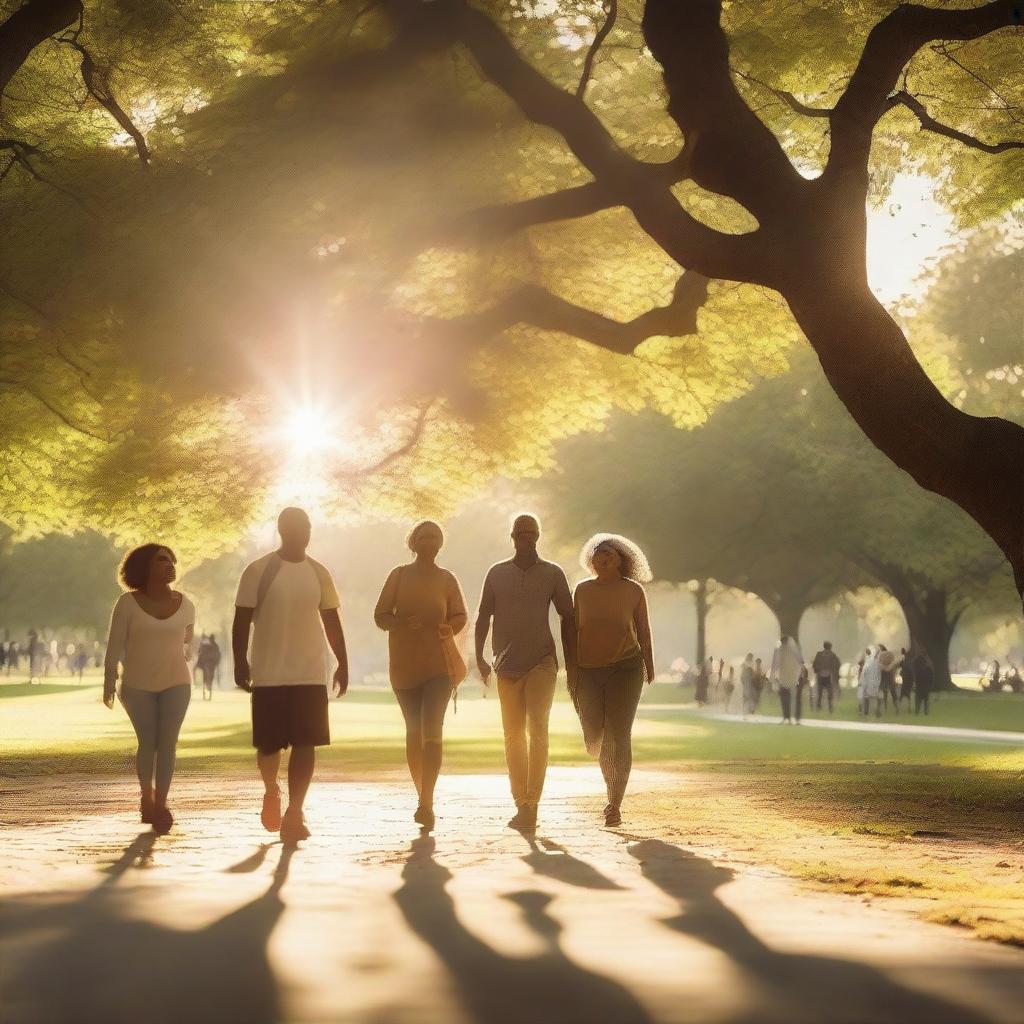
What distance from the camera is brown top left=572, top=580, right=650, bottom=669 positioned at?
12.4m

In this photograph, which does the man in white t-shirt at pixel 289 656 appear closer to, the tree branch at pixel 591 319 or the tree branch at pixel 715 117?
the tree branch at pixel 715 117

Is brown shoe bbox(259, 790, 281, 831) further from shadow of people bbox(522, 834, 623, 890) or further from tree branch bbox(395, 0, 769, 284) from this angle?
tree branch bbox(395, 0, 769, 284)

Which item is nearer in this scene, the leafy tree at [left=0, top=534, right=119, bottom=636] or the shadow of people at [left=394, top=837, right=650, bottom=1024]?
the shadow of people at [left=394, top=837, right=650, bottom=1024]

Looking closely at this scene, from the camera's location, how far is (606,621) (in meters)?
12.4


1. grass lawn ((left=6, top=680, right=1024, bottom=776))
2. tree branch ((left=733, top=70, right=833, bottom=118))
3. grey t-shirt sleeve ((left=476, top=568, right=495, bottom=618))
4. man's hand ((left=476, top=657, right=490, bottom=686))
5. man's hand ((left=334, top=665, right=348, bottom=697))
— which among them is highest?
tree branch ((left=733, top=70, right=833, bottom=118))

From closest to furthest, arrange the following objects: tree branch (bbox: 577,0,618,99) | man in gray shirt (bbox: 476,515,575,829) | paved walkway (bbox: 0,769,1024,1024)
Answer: paved walkway (bbox: 0,769,1024,1024)
man in gray shirt (bbox: 476,515,575,829)
tree branch (bbox: 577,0,618,99)

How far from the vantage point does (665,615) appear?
553 feet

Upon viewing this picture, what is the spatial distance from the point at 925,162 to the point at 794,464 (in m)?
31.6

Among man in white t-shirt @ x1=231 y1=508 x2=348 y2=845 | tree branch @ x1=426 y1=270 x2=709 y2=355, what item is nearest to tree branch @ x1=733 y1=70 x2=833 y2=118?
tree branch @ x1=426 y1=270 x2=709 y2=355

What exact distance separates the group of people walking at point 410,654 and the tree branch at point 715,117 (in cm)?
351

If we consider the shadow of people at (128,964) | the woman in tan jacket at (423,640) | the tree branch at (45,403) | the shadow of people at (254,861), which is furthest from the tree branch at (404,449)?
the shadow of people at (128,964)

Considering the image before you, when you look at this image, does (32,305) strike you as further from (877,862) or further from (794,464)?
Result: (794,464)

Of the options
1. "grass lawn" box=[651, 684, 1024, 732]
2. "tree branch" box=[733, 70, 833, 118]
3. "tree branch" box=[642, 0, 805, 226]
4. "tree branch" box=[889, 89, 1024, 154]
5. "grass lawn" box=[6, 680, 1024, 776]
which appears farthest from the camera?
"grass lawn" box=[651, 684, 1024, 732]

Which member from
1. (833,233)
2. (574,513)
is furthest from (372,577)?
(833,233)
